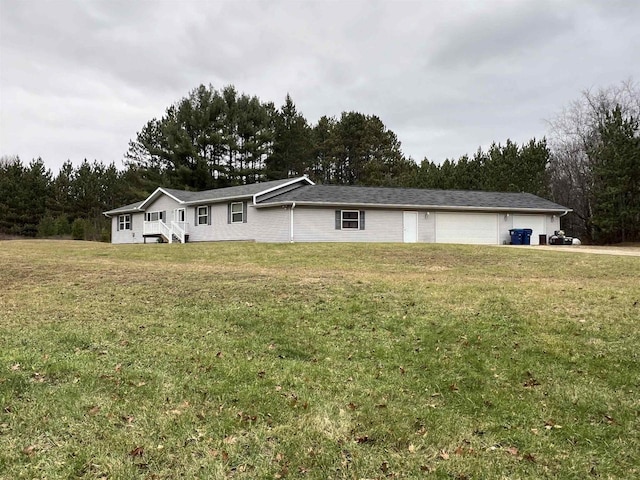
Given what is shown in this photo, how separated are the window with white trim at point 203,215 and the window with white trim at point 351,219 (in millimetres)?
7936

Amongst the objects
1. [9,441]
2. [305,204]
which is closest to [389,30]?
[305,204]

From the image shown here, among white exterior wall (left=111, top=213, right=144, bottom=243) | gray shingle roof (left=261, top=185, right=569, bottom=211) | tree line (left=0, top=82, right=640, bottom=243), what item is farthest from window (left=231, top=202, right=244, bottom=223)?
tree line (left=0, top=82, right=640, bottom=243)

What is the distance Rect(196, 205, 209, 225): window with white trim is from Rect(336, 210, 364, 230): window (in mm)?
7730

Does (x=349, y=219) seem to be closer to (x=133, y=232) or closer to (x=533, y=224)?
(x=533, y=224)

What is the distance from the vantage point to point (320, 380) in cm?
481

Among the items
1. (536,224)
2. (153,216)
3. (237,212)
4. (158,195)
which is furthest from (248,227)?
(536,224)

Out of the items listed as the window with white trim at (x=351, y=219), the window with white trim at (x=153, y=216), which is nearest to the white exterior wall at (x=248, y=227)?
the window with white trim at (x=351, y=219)

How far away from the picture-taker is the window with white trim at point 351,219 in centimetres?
2255

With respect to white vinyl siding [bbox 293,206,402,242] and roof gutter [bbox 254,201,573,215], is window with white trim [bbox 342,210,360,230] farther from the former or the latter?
roof gutter [bbox 254,201,573,215]

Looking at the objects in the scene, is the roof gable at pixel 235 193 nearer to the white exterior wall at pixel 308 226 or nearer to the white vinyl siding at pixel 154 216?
the white exterior wall at pixel 308 226

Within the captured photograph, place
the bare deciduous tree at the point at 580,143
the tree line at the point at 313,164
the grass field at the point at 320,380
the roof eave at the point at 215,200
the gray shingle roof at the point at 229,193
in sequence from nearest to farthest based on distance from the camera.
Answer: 1. the grass field at the point at 320,380
2. the roof eave at the point at 215,200
3. the gray shingle roof at the point at 229,193
4. the tree line at the point at 313,164
5. the bare deciduous tree at the point at 580,143

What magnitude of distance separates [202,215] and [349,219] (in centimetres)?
862

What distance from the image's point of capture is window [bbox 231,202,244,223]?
926 inches

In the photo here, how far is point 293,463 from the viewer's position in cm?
335
